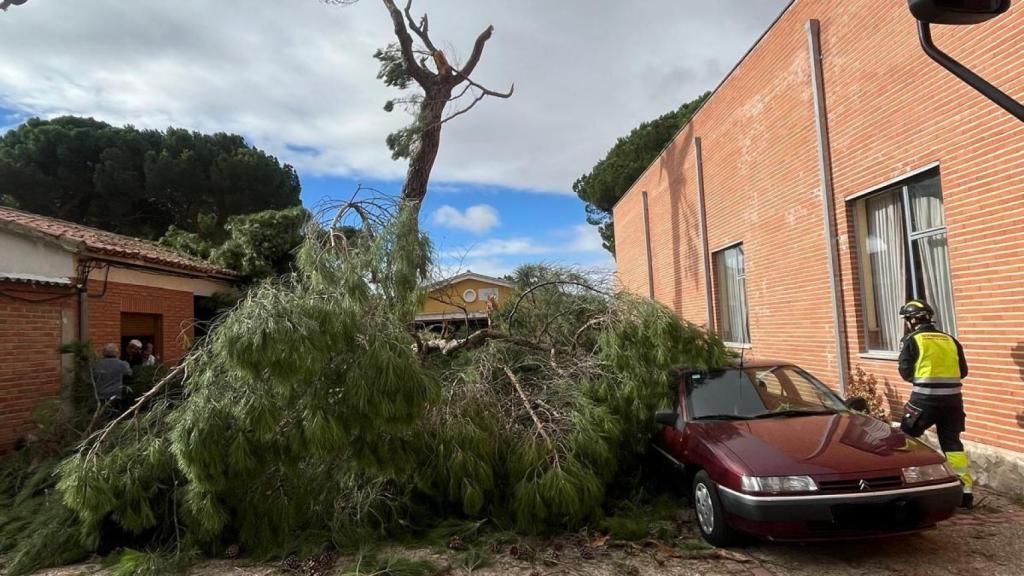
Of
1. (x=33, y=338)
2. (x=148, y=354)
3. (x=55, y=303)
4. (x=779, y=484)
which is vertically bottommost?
(x=779, y=484)

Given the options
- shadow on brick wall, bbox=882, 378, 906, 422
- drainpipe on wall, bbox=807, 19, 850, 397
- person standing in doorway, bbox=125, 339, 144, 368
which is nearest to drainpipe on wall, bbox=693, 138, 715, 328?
drainpipe on wall, bbox=807, 19, 850, 397

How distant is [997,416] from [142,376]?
9.86m

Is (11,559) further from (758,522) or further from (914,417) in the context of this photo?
(914,417)

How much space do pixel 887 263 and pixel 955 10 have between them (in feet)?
19.2

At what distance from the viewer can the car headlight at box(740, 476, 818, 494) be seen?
3804 millimetres

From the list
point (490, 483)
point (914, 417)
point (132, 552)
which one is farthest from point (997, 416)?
point (132, 552)

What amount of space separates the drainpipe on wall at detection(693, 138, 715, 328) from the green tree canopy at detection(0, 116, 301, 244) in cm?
1740

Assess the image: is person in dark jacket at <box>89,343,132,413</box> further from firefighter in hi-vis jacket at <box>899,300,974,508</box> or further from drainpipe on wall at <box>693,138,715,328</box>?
drainpipe on wall at <box>693,138,715,328</box>

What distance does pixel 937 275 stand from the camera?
20.3 feet

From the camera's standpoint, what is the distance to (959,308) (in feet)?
18.7

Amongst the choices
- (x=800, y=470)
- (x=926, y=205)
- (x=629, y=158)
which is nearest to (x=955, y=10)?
(x=800, y=470)

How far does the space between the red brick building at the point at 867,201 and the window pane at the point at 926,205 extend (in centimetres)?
2

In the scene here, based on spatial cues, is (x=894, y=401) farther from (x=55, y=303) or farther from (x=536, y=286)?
(x=55, y=303)

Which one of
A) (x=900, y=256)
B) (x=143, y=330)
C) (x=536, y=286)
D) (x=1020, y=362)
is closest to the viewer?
(x=1020, y=362)
